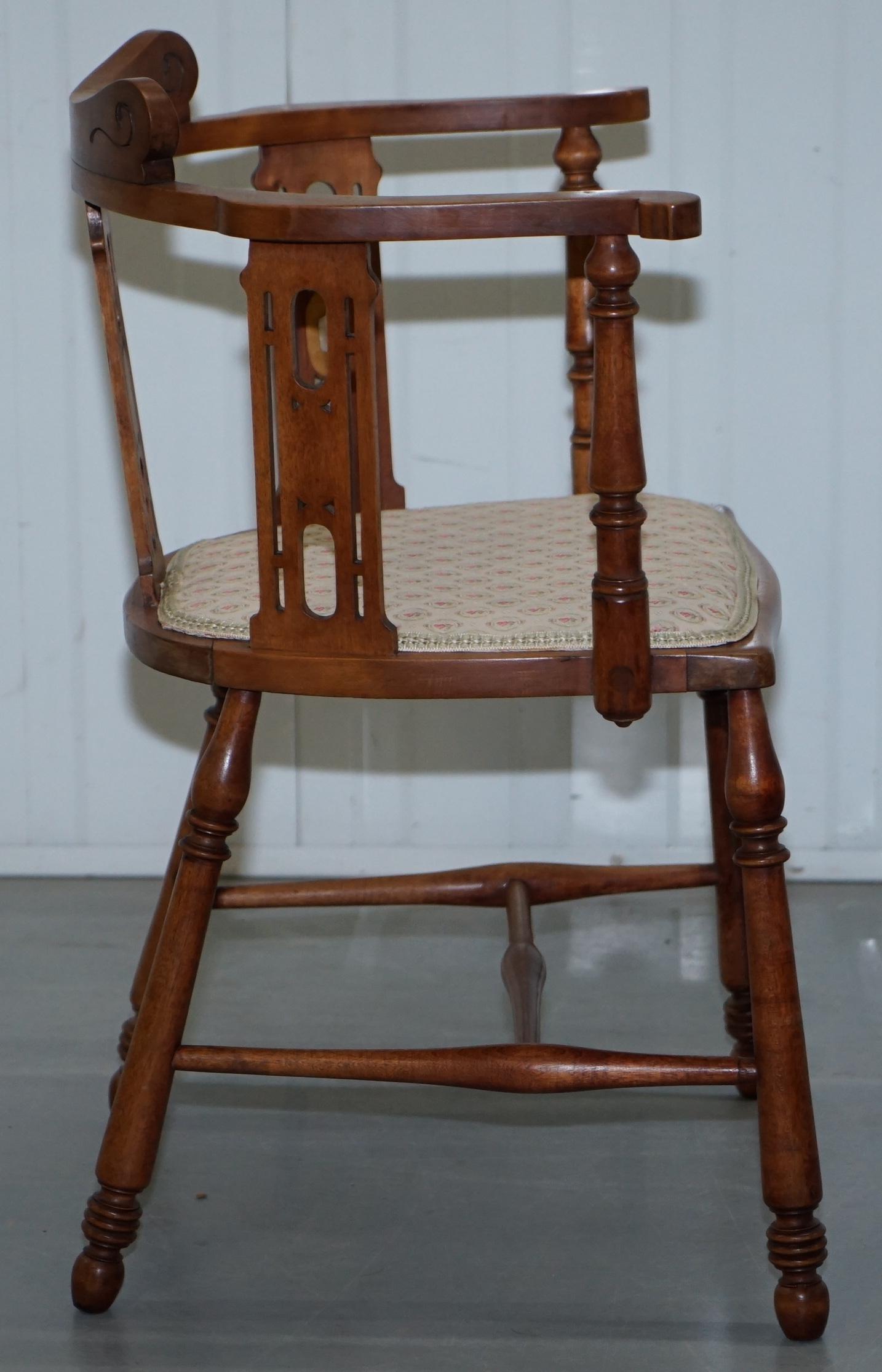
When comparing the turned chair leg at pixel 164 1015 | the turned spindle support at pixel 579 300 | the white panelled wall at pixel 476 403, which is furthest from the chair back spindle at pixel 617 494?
the white panelled wall at pixel 476 403

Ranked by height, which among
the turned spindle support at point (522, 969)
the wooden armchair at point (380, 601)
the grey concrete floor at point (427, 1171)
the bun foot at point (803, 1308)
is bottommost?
the grey concrete floor at point (427, 1171)

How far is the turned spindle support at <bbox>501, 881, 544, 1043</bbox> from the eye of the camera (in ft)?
4.06

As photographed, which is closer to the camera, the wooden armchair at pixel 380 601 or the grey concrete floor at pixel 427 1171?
the wooden armchair at pixel 380 601

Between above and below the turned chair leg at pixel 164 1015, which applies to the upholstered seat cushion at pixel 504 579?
above

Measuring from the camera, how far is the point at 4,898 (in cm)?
201

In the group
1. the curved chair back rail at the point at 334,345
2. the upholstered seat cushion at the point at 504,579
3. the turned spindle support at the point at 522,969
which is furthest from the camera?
the turned spindle support at the point at 522,969

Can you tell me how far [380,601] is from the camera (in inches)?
41.2

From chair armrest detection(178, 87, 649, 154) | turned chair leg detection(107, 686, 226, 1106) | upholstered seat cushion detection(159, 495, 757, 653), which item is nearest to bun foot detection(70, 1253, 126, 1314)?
turned chair leg detection(107, 686, 226, 1106)

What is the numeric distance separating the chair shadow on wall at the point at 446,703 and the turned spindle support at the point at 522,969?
Answer: 60cm

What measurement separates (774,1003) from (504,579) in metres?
0.34

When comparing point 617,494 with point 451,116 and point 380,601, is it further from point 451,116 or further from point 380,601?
point 451,116

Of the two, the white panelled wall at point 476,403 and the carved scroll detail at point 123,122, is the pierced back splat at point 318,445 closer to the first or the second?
the carved scroll detail at point 123,122

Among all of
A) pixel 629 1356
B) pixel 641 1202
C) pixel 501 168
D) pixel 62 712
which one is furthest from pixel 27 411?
pixel 629 1356

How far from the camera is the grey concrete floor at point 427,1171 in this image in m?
1.14
